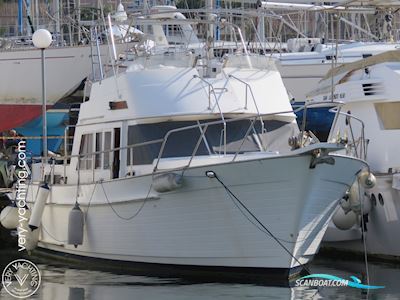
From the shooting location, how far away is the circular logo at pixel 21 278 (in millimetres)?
14703

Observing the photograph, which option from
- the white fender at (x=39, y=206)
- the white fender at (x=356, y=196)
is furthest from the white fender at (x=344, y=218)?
the white fender at (x=39, y=206)

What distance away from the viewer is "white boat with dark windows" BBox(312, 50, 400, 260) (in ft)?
55.5

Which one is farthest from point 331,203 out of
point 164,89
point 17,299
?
point 17,299

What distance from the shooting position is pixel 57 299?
46.4 ft

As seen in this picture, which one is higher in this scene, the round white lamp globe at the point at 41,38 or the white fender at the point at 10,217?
the round white lamp globe at the point at 41,38

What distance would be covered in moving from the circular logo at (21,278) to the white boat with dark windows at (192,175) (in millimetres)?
Answer: 755

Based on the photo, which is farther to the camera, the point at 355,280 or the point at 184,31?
the point at 184,31

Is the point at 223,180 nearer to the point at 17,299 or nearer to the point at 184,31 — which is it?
the point at 17,299

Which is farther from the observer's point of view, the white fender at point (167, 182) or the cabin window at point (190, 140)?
the cabin window at point (190, 140)

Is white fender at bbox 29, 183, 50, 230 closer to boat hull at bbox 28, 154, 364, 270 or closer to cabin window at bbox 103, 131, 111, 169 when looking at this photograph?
cabin window at bbox 103, 131, 111, 169

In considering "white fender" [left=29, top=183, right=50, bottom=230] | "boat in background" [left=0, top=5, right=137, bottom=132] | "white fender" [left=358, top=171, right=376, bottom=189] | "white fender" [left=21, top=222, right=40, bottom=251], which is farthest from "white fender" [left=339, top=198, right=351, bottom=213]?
"boat in background" [left=0, top=5, right=137, bottom=132]

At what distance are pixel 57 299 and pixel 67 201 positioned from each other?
10.9 feet

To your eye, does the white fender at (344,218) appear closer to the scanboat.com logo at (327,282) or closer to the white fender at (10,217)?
the scanboat.com logo at (327,282)

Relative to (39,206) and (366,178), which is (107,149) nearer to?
(39,206)
